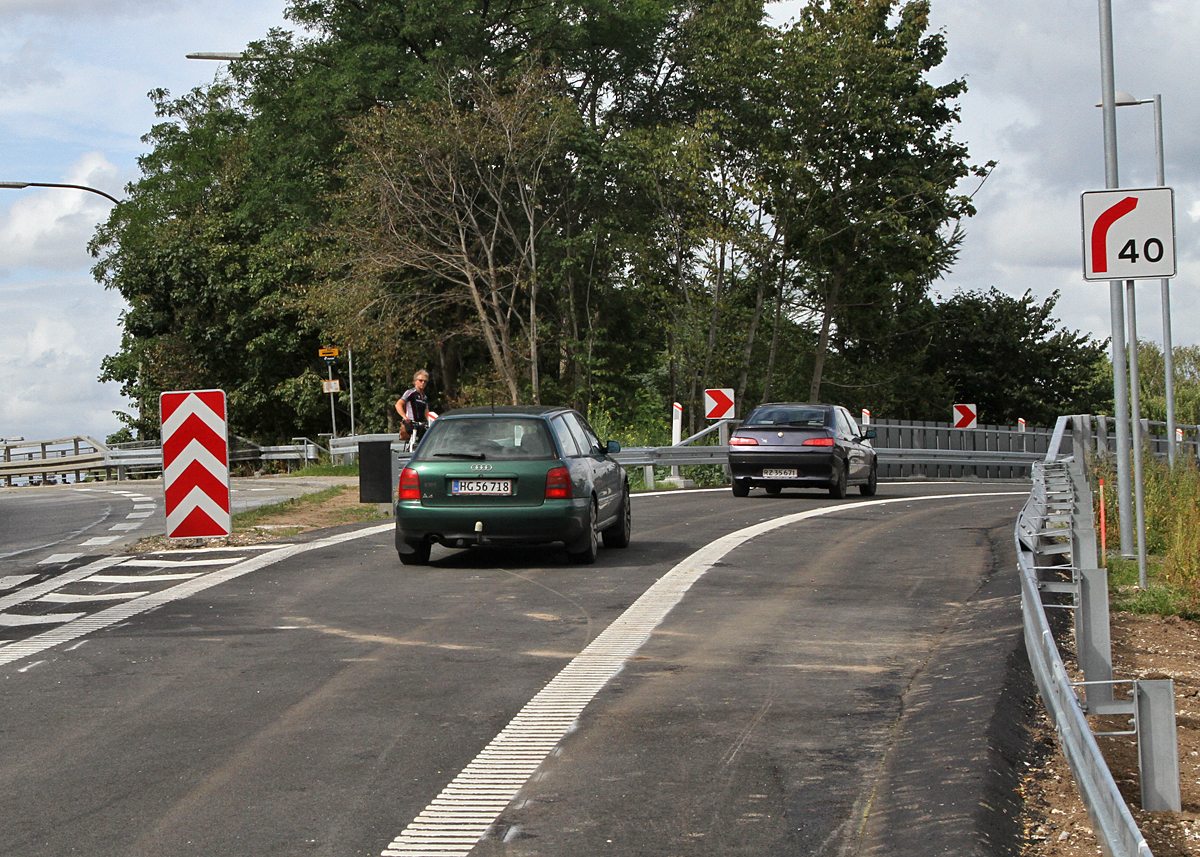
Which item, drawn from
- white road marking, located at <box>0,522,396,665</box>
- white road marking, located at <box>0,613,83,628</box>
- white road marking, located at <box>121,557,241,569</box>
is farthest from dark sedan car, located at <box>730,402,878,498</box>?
white road marking, located at <box>0,613,83,628</box>

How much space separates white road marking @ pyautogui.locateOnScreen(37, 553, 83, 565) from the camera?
1293 centimetres

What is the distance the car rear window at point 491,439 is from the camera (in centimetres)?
1223

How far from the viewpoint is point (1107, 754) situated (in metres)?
5.62

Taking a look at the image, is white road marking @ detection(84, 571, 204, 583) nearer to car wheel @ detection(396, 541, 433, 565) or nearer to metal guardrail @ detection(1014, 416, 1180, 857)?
car wheel @ detection(396, 541, 433, 565)

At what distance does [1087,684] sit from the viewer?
498 cm

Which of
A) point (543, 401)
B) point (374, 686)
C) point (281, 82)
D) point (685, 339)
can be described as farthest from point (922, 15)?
point (374, 686)

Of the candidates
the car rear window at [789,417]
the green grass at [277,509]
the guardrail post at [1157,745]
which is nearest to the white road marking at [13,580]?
the green grass at [277,509]

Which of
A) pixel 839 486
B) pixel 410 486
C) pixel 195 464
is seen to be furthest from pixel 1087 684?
pixel 839 486

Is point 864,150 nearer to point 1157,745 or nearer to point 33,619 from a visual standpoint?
point 33,619

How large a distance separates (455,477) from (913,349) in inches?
1731

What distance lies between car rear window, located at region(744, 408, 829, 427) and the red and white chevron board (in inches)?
411

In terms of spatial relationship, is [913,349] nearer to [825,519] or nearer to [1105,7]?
[825,519]

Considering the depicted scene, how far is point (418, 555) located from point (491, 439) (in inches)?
46.9

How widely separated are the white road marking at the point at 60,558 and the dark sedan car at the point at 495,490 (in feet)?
11.0
